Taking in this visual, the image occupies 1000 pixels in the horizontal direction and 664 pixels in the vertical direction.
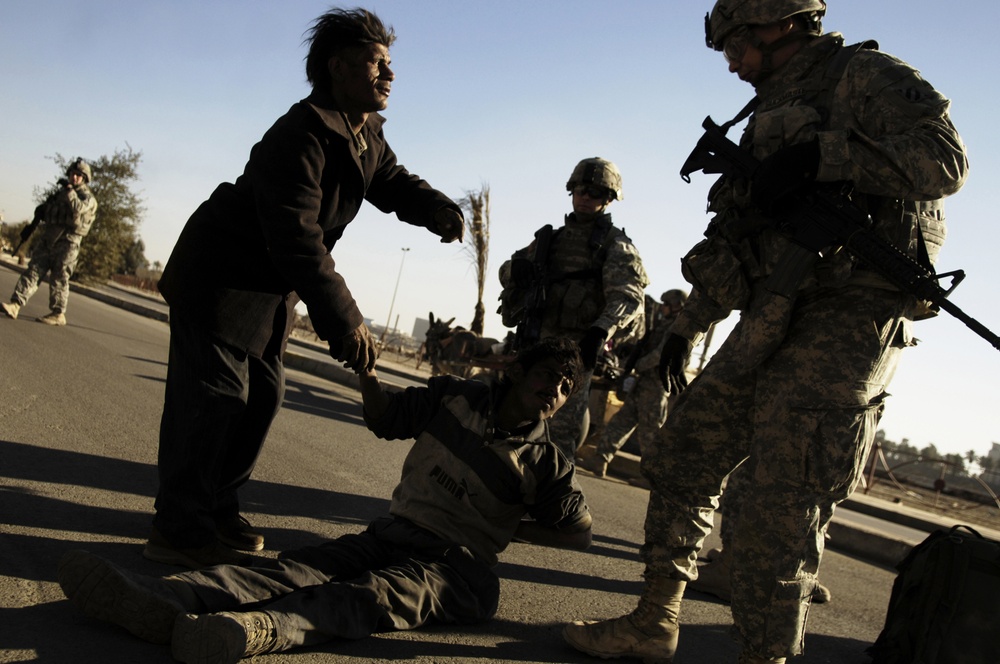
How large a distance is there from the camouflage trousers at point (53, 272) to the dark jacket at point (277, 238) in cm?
840

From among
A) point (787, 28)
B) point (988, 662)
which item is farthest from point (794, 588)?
point (787, 28)

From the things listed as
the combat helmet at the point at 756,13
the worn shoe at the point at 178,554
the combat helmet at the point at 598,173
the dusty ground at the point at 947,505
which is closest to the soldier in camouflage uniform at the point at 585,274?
the combat helmet at the point at 598,173

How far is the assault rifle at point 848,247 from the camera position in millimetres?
2508

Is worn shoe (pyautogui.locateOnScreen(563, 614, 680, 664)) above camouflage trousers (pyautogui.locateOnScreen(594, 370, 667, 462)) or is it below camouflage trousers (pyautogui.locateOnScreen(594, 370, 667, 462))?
below

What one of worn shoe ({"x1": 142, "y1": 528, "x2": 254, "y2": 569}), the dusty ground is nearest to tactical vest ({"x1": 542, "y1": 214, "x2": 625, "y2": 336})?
worn shoe ({"x1": 142, "y1": 528, "x2": 254, "y2": 569})

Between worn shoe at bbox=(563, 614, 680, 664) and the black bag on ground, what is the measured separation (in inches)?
34.8

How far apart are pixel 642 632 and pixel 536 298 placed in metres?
2.95

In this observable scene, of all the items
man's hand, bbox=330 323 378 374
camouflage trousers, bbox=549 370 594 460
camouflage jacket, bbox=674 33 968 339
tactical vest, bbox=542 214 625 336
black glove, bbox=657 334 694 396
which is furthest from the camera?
tactical vest, bbox=542 214 625 336

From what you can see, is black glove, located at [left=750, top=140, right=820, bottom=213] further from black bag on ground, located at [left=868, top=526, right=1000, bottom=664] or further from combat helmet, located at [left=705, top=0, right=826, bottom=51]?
black bag on ground, located at [left=868, top=526, right=1000, bottom=664]

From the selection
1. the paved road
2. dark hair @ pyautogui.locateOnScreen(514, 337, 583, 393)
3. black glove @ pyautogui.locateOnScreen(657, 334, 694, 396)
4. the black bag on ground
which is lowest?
the paved road

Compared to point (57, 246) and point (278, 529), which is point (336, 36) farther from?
point (57, 246)

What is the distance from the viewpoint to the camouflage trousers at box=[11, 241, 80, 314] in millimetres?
10164

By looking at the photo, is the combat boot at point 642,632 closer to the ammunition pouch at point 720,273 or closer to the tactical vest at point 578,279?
the ammunition pouch at point 720,273

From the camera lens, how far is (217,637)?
197cm
